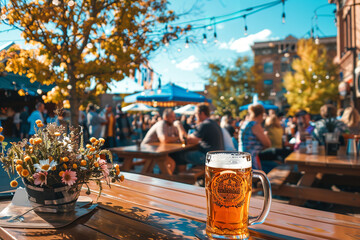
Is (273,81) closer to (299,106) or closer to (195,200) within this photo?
(299,106)

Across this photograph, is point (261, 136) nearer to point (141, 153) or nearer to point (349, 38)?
point (141, 153)

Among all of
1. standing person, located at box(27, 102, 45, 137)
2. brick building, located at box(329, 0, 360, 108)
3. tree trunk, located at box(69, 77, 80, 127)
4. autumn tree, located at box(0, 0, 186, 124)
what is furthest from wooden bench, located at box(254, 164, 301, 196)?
brick building, located at box(329, 0, 360, 108)

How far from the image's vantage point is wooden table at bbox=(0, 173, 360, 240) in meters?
0.88

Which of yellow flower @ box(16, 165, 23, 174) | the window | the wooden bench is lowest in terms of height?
the wooden bench

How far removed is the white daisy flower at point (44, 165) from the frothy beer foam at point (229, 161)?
0.52 metres

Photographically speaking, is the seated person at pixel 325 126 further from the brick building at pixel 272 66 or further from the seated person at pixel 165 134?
the brick building at pixel 272 66

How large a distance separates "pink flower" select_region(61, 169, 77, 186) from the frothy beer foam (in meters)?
0.46

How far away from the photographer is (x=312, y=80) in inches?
867

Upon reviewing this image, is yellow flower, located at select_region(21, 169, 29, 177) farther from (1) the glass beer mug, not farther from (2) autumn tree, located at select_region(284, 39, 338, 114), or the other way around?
(2) autumn tree, located at select_region(284, 39, 338, 114)

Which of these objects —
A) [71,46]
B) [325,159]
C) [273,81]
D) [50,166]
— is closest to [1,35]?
[50,166]

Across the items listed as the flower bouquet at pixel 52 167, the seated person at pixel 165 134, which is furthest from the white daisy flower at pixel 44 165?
the seated person at pixel 165 134

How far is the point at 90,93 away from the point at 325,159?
341 centimetres

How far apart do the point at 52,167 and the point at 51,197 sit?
12 centimetres

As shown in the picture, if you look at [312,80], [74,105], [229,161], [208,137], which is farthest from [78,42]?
[312,80]
